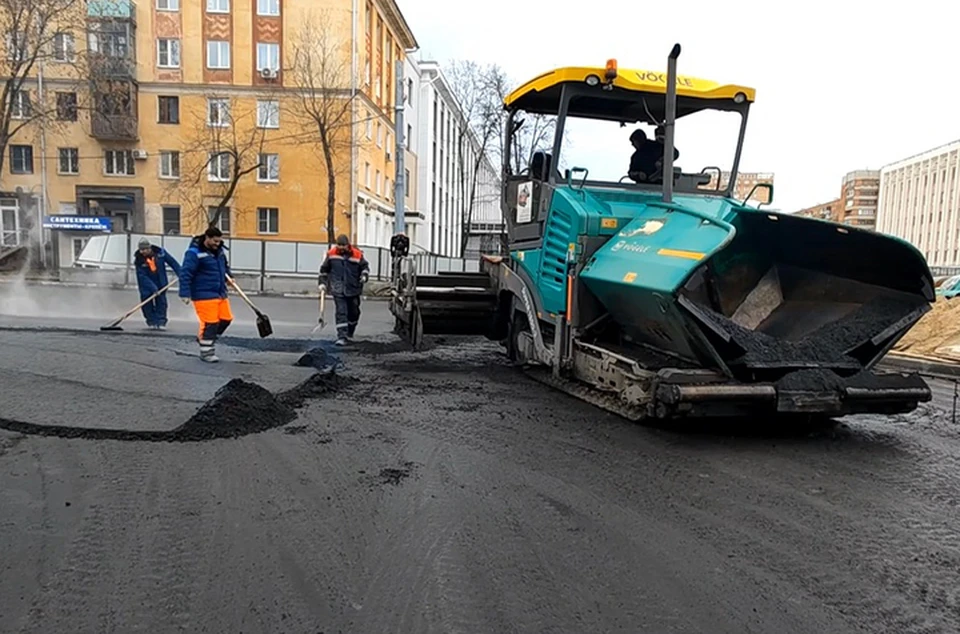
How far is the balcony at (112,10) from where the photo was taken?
31.8 meters

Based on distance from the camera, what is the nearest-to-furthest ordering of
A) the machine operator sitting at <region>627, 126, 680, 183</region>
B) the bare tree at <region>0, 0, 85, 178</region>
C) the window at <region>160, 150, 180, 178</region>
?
the machine operator sitting at <region>627, 126, 680, 183</region>
the bare tree at <region>0, 0, 85, 178</region>
the window at <region>160, 150, 180, 178</region>

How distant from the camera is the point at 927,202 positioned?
49500 millimetres

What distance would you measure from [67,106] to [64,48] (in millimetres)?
2699

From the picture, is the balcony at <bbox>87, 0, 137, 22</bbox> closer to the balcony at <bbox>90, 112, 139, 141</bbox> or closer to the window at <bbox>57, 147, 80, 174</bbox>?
the balcony at <bbox>90, 112, 139, 141</bbox>

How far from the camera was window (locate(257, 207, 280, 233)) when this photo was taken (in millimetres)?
33812

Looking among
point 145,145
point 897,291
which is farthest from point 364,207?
point 897,291

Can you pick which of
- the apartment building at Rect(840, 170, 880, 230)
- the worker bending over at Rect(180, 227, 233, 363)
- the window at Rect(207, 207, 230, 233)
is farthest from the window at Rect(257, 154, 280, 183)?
the apartment building at Rect(840, 170, 880, 230)

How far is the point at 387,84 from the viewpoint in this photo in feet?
130

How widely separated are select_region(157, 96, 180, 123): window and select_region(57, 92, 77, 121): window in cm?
374

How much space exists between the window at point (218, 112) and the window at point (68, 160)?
6675 mm

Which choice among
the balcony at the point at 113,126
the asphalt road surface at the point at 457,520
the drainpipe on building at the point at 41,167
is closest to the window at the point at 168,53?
the balcony at the point at 113,126

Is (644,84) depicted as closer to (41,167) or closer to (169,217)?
(169,217)

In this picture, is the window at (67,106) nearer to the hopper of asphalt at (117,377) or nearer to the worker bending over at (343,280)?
the hopper of asphalt at (117,377)

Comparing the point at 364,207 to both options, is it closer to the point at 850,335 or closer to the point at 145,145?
the point at 145,145
